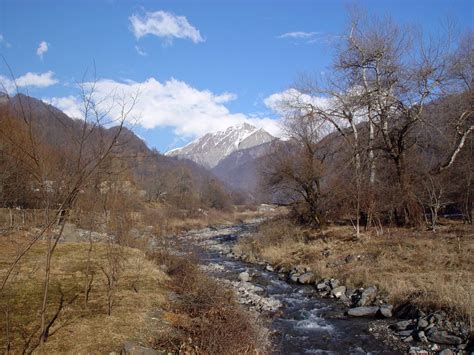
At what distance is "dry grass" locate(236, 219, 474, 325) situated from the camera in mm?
11188

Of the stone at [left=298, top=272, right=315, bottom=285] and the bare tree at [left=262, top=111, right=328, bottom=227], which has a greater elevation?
the bare tree at [left=262, top=111, right=328, bottom=227]

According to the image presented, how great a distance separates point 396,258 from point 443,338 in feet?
22.9

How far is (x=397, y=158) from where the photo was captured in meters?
22.0

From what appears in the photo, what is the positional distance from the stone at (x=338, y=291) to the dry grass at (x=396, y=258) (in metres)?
0.53

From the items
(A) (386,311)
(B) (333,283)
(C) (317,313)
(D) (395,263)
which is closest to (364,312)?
(A) (386,311)

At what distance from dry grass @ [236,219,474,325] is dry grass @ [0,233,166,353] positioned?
7.45 m

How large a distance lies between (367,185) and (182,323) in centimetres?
1582

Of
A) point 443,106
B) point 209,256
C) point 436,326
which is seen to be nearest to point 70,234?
point 209,256

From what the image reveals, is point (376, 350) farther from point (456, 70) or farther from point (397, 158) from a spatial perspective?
point (456, 70)

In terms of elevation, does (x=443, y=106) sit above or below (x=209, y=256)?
above

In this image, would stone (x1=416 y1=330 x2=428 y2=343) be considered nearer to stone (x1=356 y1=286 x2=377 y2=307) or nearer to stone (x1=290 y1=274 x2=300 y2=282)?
stone (x1=356 y1=286 x2=377 y2=307)

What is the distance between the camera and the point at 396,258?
52.1 ft

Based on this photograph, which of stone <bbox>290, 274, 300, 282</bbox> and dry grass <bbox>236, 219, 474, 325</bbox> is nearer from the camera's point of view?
dry grass <bbox>236, 219, 474, 325</bbox>

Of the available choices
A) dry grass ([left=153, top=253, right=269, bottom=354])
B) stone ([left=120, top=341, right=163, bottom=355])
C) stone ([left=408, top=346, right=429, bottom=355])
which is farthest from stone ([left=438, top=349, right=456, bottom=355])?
stone ([left=120, top=341, right=163, bottom=355])
